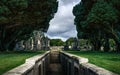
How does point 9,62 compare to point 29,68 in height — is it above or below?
above

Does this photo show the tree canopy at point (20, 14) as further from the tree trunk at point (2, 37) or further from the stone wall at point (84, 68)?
the stone wall at point (84, 68)

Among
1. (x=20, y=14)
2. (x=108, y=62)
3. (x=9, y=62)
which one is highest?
(x=20, y=14)

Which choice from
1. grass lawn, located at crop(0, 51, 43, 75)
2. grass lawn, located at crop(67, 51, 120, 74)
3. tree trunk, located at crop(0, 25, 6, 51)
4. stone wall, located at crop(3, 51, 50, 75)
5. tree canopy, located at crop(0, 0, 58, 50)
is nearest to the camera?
stone wall, located at crop(3, 51, 50, 75)

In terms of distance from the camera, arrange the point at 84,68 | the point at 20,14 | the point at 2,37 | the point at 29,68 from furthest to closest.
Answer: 1. the point at 2,37
2. the point at 20,14
3. the point at 84,68
4. the point at 29,68

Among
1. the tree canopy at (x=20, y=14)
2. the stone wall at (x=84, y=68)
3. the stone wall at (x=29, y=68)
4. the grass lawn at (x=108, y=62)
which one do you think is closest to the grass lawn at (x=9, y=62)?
the stone wall at (x=29, y=68)

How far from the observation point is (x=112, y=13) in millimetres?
40406

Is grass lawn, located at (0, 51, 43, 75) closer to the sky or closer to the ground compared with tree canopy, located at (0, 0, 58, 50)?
closer to the ground

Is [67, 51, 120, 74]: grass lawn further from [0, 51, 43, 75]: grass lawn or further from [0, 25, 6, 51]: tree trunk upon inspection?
[0, 25, 6, 51]: tree trunk

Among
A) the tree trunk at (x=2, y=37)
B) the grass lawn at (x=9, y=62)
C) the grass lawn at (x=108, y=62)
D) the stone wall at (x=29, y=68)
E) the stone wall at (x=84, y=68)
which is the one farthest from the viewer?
the tree trunk at (x=2, y=37)

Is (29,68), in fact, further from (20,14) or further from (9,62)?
(20,14)

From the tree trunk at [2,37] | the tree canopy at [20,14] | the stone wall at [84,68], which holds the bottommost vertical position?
the stone wall at [84,68]

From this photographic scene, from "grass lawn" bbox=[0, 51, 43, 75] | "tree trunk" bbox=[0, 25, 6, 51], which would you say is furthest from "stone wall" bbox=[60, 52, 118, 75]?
"tree trunk" bbox=[0, 25, 6, 51]

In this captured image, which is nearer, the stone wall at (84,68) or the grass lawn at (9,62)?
the stone wall at (84,68)

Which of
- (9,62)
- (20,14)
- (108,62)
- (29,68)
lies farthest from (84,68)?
(20,14)
